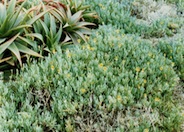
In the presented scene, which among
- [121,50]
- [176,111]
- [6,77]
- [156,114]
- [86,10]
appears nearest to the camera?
[156,114]

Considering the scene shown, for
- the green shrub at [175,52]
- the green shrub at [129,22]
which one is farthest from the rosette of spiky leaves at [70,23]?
the green shrub at [175,52]

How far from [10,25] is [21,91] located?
3.78 feet

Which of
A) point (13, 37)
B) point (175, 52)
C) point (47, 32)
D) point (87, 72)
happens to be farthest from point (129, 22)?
point (13, 37)

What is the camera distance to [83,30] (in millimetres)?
5047

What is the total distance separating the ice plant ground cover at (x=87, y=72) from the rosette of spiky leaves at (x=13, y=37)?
0.01 meters

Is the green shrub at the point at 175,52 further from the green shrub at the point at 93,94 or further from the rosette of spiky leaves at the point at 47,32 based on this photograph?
the rosette of spiky leaves at the point at 47,32

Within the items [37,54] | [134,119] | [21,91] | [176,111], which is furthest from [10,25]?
[176,111]

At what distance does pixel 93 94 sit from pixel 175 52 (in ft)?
5.91

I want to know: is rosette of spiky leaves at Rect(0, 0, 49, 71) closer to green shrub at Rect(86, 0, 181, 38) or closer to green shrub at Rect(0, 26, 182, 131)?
green shrub at Rect(0, 26, 182, 131)

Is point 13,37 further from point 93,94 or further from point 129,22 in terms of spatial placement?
point 129,22

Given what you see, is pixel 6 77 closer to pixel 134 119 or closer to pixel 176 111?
pixel 134 119

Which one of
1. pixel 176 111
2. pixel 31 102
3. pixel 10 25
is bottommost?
pixel 176 111

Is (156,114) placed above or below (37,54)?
below

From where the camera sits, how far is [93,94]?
12.0 ft
